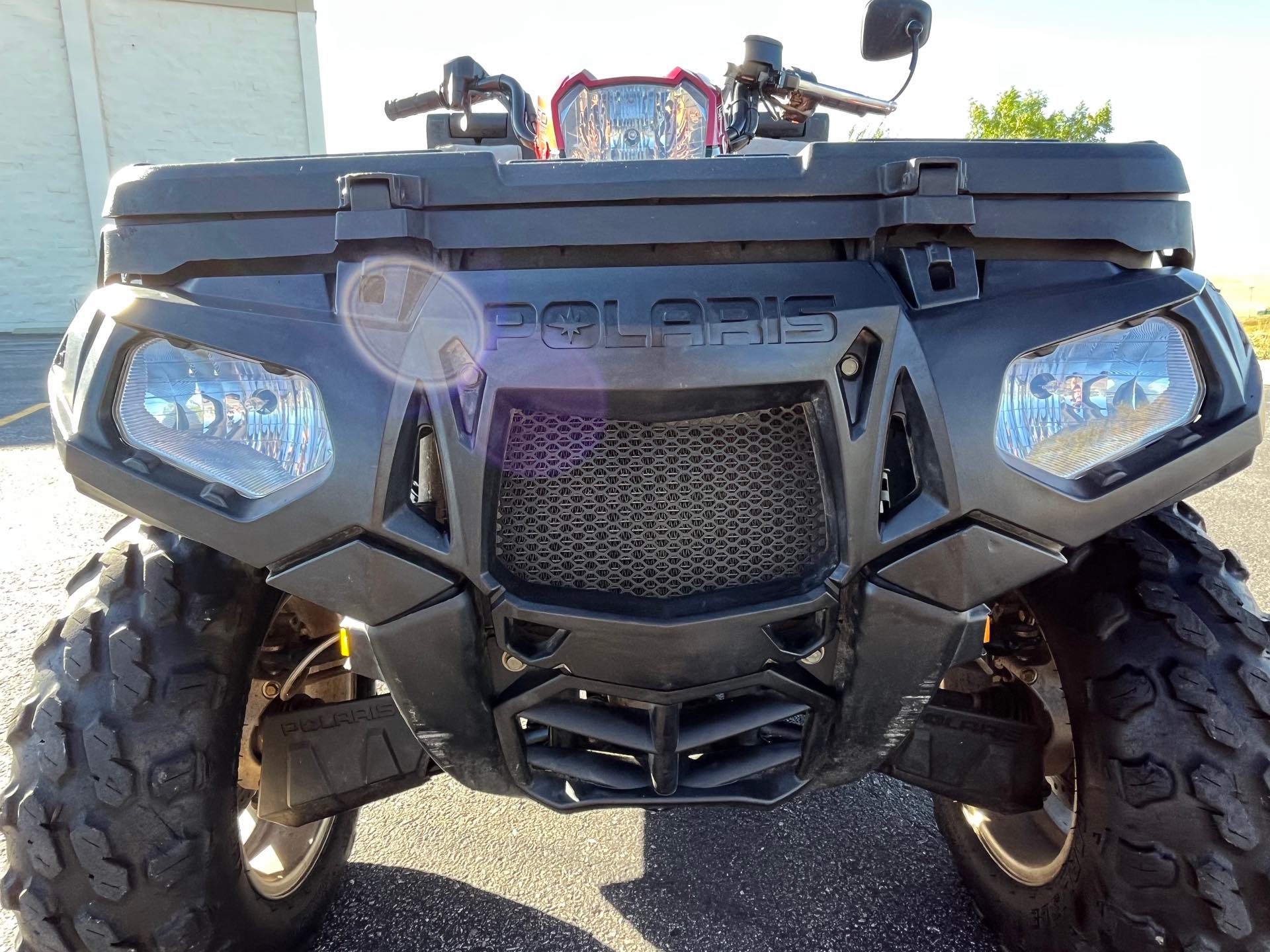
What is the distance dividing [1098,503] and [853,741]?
50cm

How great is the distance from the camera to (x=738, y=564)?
4.02 feet

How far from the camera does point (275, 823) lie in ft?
5.41

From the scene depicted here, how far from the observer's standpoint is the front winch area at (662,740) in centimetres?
124

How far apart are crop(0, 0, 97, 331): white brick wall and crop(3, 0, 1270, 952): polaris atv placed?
18333mm

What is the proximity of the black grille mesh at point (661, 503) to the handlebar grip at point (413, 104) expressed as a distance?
6.19ft

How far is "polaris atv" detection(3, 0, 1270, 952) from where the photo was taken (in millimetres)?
1114

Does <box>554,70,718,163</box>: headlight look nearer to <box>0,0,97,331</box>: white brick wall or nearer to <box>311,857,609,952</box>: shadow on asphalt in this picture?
<box>311,857,609,952</box>: shadow on asphalt

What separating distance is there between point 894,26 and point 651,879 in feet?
6.38

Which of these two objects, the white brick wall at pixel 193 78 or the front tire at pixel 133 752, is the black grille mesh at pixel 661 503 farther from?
the white brick wall at pixel 193 78

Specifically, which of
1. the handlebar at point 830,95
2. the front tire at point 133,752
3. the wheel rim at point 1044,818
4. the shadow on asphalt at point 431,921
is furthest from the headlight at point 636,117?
the shadow on asphalt at point 431,921

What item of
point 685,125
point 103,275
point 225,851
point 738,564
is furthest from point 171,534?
point 685,125

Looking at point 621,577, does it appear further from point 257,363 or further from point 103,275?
point 103,275

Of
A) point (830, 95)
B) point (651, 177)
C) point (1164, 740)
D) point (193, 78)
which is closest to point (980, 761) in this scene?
point (1164, 740)

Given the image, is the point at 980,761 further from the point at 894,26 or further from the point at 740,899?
the point at 894,26
